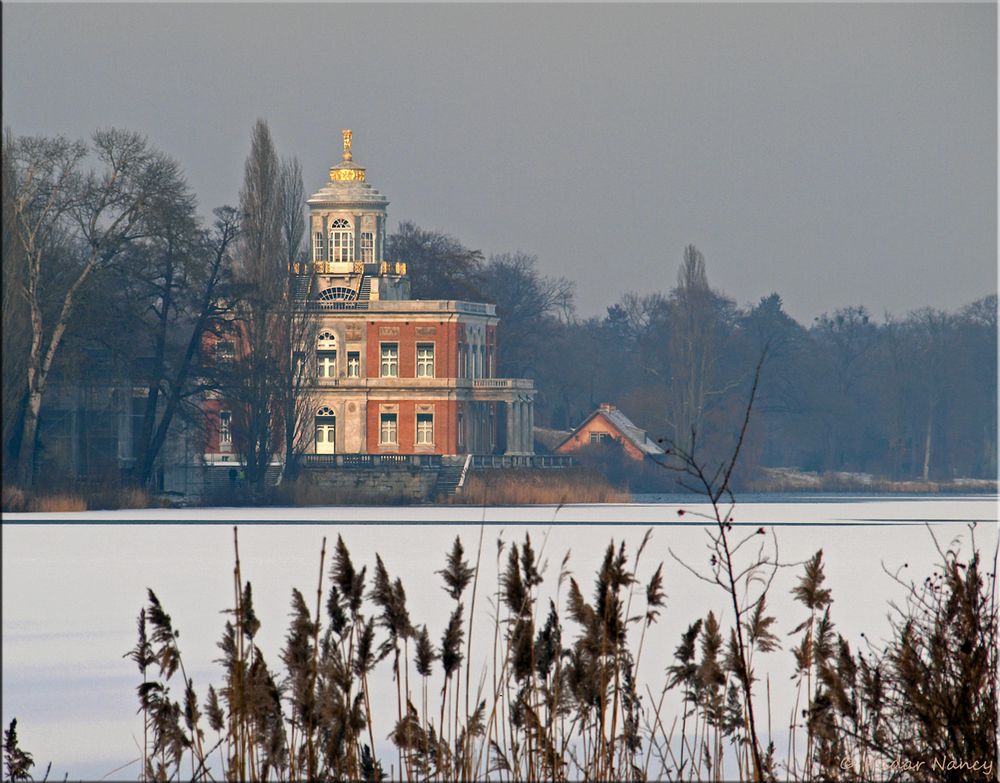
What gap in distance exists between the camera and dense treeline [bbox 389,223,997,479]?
8700 centimetres

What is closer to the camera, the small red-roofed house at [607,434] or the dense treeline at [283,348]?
the dense treeline at [283,348]

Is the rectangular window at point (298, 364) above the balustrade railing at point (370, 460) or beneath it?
above

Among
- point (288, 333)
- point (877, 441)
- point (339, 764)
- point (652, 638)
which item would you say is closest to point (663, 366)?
point (877, 441)

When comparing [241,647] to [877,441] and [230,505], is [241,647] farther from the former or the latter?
[877,441]

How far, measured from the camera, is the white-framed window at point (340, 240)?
258 feet

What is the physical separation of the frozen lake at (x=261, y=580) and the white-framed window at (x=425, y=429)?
25342 mm

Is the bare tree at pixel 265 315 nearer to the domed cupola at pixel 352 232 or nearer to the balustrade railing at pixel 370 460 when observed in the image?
the balustrade railing at pixel 370 460

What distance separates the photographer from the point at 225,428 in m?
67.7

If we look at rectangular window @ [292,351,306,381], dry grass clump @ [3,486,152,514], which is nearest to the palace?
rectangular window @ [292,351,306,381]

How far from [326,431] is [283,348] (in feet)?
53.7

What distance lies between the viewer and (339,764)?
6809 millimetres

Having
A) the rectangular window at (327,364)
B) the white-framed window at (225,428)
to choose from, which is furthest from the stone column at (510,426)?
the white-framed window at (225,428)

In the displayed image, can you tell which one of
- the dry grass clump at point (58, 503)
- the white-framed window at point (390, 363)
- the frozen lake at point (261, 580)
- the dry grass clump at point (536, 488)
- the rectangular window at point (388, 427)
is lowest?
the frozen lake at point (261, 580)

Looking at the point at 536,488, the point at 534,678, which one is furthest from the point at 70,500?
the point at 534,678
